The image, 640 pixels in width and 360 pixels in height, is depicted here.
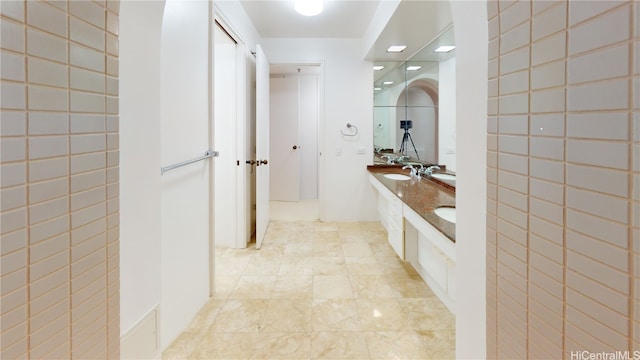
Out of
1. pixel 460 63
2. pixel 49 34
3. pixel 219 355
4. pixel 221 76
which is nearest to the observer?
pixel 49 34

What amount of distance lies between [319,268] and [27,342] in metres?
2.40

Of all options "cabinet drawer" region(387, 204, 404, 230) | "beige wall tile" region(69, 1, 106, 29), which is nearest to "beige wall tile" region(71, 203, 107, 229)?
"beige wall tile" region(69, 1, 106, 29)

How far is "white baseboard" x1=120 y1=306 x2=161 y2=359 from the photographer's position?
0.99m

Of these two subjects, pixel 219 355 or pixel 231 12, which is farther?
pixel 231 12

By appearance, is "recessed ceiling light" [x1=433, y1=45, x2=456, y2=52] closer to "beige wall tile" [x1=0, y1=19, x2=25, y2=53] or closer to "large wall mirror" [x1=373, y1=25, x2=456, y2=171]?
"large wall mirror" [x1=373, y1=25, x2=456, y2=171]

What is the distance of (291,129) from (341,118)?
1.67 metres

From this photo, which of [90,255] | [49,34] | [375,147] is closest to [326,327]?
[90,255]

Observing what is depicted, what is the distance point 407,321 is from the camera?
1.94 meters

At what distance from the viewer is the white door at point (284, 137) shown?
5621mm
